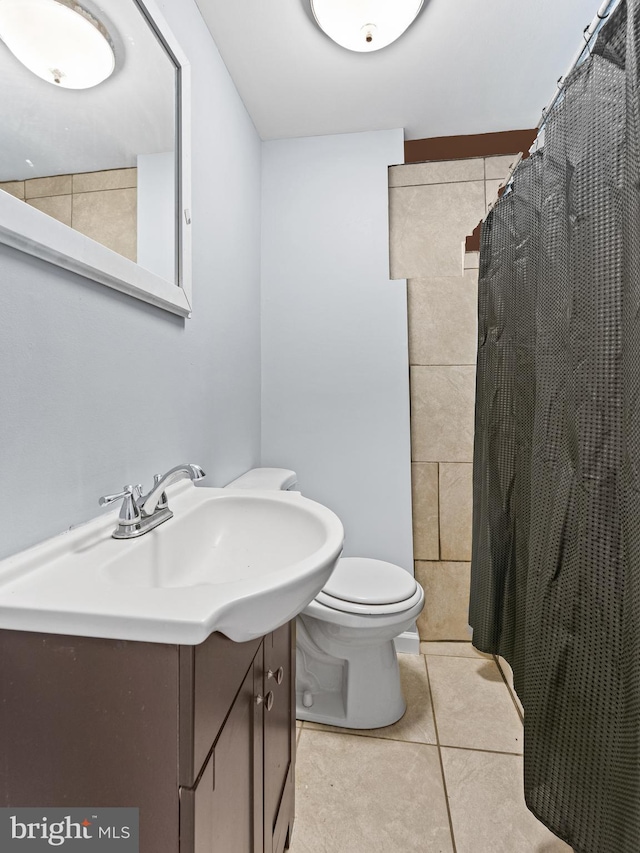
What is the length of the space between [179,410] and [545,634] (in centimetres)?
102

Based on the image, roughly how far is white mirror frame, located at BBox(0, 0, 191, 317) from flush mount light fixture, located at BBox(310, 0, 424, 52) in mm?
485

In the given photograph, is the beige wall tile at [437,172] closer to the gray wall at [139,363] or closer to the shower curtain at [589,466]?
the gray wall at [139,363]

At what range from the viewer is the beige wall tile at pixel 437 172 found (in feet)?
6.48

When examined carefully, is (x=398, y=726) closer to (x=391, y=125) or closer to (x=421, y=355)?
(x=421, y=355)

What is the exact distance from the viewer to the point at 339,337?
2.01 m

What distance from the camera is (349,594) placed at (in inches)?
57.3

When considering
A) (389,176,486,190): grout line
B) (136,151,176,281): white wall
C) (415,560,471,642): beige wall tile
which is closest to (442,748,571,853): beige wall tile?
(415,560,471,642): beige wall tile

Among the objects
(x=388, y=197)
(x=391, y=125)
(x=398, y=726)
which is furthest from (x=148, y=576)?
(x=391, y=125)

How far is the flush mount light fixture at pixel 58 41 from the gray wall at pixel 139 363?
0.35 m

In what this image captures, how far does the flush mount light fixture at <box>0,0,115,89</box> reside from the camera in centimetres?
69

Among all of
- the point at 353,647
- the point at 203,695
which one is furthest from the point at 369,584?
the point at 203,695

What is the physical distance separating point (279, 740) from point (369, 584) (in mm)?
682

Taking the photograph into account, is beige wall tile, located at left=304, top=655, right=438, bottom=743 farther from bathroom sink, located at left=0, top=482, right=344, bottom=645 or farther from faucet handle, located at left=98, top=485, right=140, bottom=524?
faucet handle, located at left=98, top=485, right=140, bottom=524

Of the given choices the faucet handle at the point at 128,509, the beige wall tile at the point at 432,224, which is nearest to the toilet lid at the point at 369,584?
the faucet handle at the point at 128,509
